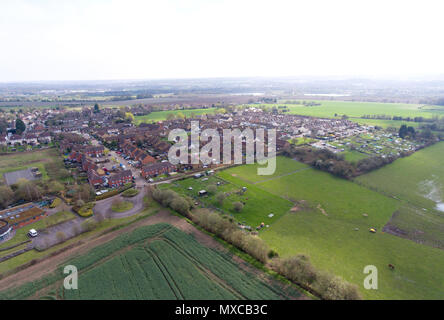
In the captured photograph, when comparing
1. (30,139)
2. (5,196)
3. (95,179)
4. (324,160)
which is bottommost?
(324,160)

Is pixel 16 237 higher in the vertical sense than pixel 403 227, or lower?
higher

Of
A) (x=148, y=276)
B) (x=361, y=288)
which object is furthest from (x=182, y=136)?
(x=361, y=288)

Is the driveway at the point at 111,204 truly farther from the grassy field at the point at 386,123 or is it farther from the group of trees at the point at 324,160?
the grassy field at the point at 386,123

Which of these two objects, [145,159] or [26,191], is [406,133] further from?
[26,191]

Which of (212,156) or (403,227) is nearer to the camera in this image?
(403,227)

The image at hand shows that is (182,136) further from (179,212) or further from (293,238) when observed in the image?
(293,238)
